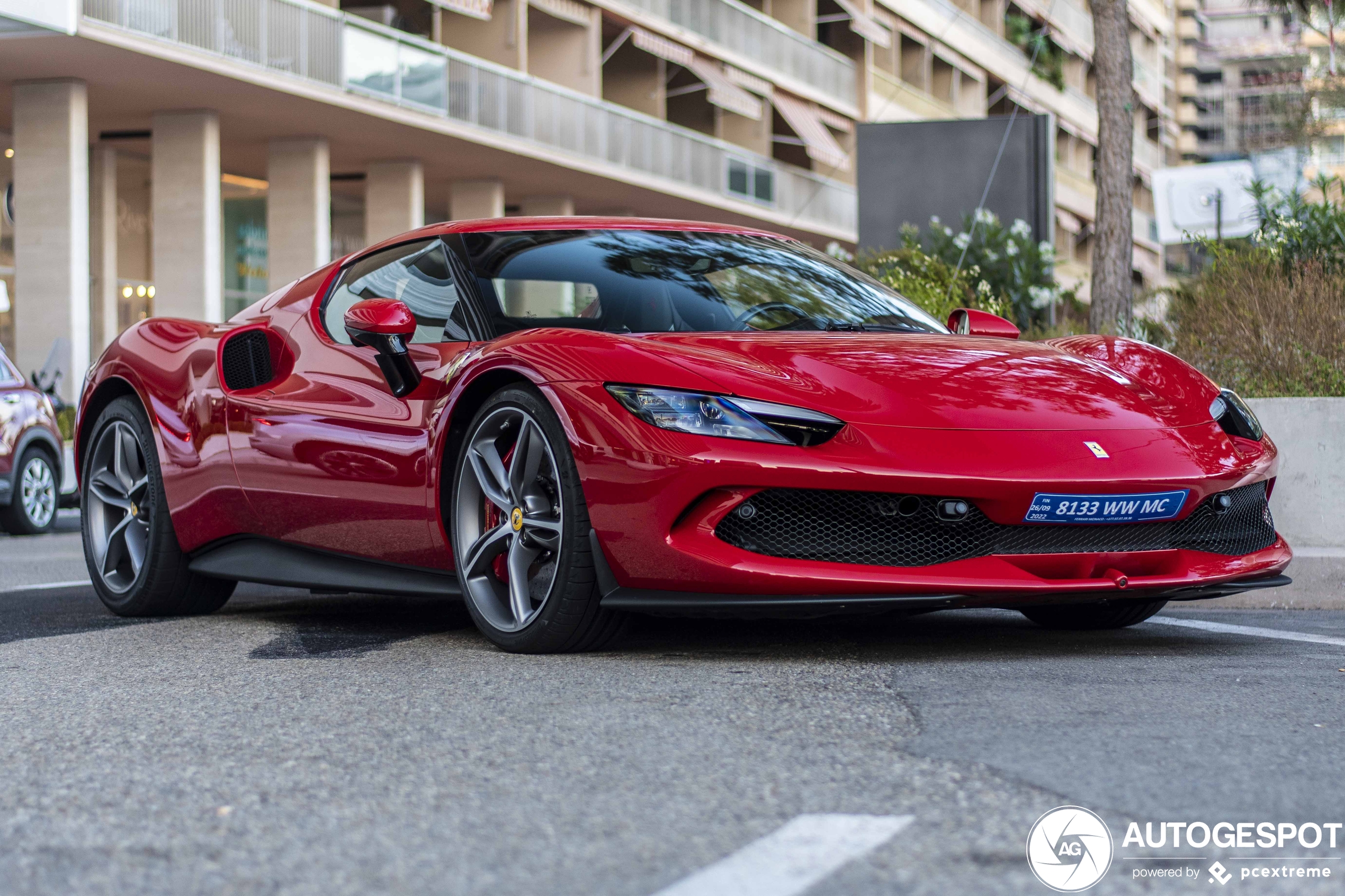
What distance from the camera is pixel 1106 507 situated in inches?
170

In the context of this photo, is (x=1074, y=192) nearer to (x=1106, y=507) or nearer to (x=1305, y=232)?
(x=1305, y=232)

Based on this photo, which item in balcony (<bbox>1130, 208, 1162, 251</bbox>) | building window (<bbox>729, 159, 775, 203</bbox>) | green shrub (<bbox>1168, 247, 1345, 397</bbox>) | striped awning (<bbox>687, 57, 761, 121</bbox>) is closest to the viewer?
green shrub (<bbox>1168, 247, 1345, 397</bbox>)

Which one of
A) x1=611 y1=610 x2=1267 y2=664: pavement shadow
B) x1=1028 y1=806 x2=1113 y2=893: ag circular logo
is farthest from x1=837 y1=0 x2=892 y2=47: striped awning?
x1=1028 y1=806 x2=1113 y2=893: ag circular logo

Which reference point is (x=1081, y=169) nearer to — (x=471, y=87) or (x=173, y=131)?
(x=471, y=87)

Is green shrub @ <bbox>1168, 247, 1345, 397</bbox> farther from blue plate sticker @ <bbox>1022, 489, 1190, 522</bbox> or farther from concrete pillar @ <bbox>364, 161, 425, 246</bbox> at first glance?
concrete pillar @ <bbox>364, 161, 425, 246</bbox>

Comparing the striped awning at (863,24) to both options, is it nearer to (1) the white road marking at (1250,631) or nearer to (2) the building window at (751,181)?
(2) the building window at (751,181)

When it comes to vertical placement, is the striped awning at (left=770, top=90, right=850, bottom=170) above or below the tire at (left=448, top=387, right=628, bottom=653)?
above

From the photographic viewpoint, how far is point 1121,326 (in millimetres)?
10914

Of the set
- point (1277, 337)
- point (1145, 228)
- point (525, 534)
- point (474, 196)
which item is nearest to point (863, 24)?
point (474, 196)

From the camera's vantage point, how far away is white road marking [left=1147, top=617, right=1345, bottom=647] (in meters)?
5.14

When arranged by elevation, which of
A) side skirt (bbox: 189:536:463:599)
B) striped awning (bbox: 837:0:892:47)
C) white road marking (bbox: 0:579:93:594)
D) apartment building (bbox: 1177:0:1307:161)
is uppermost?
apartment building (bbox: 1177:0:1307:161)

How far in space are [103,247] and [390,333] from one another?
2346cm

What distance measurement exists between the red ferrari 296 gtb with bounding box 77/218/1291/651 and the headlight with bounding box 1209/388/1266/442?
0.01 meters

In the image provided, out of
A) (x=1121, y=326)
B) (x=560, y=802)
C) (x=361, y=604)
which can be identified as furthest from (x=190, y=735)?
(x=1121, y=326)
